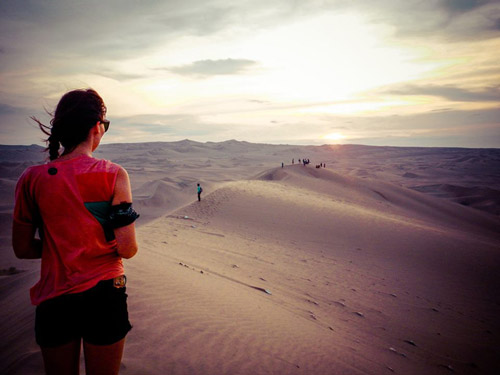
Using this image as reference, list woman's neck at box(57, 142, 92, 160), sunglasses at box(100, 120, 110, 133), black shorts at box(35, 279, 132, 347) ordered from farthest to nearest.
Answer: sunglasses at box(100, 120, 110, 133) → woman's neck at box(57, 142, 92, 160) → black shorts at box(35, 279, 132, 347)

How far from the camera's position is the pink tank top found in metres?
1.45

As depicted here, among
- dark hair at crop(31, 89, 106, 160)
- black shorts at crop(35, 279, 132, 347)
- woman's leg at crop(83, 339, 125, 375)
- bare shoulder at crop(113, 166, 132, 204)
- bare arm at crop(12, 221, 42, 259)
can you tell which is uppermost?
dark hair at crop(31, 89, 106, 160)

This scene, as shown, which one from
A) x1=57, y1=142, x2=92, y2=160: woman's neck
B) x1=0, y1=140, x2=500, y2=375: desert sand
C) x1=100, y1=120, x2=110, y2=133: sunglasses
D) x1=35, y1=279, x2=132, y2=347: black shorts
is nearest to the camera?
x1=35, y1=279, x2=132, y2=347: black shorts

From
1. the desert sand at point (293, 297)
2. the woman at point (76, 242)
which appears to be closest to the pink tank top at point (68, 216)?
the woman at point (76, 242)

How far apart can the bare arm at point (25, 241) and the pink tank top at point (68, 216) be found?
0.04m

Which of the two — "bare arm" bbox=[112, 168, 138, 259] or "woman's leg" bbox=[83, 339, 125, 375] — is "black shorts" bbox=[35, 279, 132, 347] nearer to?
"woman's leg" bbox=[83, 339, 125, 375]

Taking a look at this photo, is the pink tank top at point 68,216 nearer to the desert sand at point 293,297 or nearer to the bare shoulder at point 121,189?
the bare shoulder at point 121,189

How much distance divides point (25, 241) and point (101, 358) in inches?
33.4

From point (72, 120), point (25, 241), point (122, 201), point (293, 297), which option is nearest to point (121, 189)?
point (122, 201)

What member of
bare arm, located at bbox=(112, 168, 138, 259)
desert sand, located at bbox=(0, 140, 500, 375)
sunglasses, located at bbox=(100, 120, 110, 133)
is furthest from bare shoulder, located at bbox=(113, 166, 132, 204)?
desert sand, located at bbox=(0, 140, 500, 375)

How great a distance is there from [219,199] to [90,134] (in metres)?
15.6

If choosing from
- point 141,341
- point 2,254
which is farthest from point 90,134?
point 2,254

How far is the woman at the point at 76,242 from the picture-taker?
145 cm

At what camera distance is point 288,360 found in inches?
140
